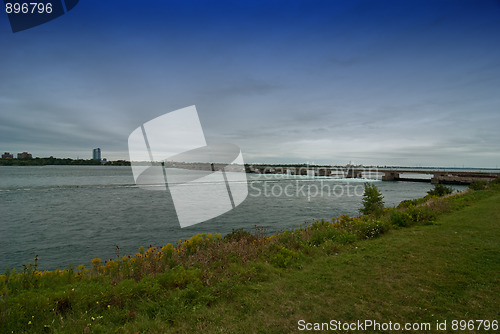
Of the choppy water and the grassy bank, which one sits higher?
the grassy bank

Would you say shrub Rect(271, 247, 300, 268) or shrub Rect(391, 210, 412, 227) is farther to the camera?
shrub Rect(391, 210, 412, 227)

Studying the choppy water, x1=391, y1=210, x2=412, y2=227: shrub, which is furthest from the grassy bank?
the choppy water

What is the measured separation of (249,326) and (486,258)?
702cm

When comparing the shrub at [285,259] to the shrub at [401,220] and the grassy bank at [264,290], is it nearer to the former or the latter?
the grassy bank at [264,290]

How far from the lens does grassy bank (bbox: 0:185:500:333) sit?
4.13m

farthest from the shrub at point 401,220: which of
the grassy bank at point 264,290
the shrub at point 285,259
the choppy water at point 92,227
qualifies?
the choppy water at point 92,227

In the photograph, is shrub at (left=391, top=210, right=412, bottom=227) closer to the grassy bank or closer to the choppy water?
the grassy bank

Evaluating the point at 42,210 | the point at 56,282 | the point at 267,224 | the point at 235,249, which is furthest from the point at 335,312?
the point at 42,210

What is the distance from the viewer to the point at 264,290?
5.37 metres

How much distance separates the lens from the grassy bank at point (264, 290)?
4133mm

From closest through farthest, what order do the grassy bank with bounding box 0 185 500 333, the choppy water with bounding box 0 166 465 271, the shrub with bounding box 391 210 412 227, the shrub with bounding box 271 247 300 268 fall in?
the grassy bank with bounding box 0 185 500 333 → the shrub with bounding box 271 247 300 268 → the shrub with bounding box 391 210 412 227 → the choppy water with bounding box 0 166 465 271

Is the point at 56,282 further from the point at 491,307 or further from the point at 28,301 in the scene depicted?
the point at 491,307

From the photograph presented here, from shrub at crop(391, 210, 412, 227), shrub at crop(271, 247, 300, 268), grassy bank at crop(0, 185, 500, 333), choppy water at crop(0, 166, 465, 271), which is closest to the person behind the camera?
grassy bank at crop(0, 185, 500, 333)

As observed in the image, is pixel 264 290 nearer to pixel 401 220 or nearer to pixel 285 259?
pixel 285 259
